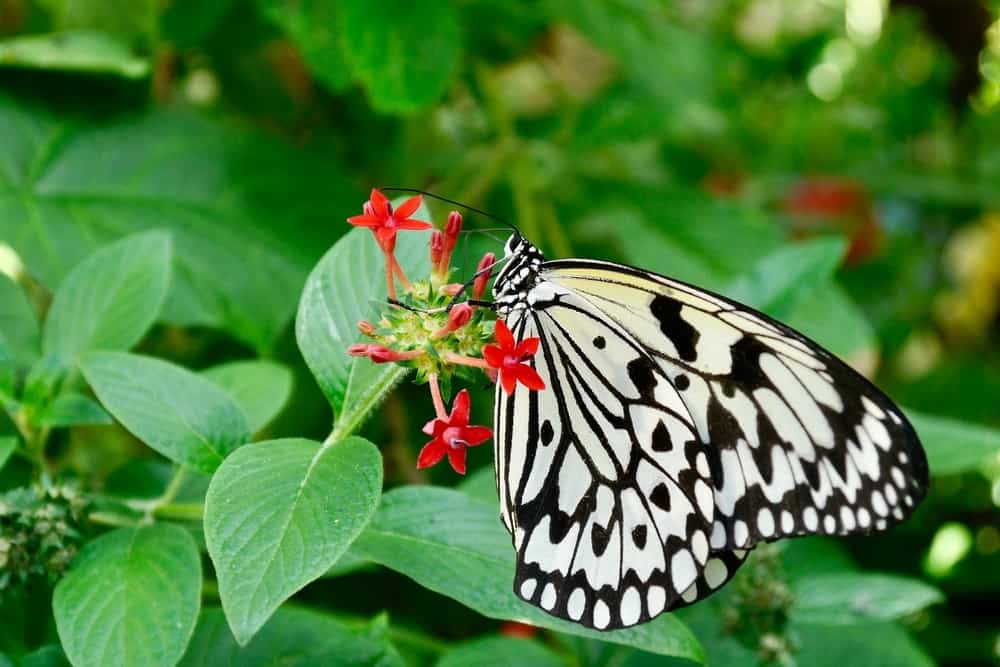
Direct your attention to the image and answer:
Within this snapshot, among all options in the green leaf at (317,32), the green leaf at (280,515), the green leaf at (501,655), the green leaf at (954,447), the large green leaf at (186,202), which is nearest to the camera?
the green leaf at (280,515)

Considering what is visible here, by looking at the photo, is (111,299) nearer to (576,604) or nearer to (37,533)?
(37,533)

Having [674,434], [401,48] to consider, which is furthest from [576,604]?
[401,48]

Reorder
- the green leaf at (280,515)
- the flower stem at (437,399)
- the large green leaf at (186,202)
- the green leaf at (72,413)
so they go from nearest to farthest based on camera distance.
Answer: the green leaf at (280,515), the flower stem at (437,399), the green leaf at (72,413), the large green leaf at (186,202)

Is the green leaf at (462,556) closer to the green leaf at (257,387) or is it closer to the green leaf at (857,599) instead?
the green leaf at (257,387)

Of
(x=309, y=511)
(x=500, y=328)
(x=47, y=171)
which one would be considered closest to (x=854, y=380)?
(x=500, y=328)

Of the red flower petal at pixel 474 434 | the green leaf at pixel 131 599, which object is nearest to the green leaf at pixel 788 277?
the red flower petal at pixel 474 434

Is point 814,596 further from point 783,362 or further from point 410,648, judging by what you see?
point 410,648
